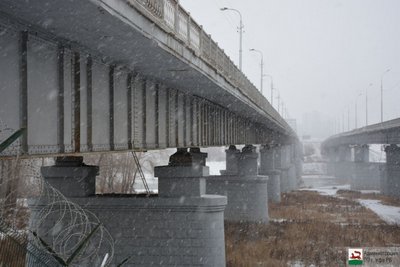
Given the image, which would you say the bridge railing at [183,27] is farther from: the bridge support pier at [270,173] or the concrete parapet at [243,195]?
the bridge support pier at [270,173]

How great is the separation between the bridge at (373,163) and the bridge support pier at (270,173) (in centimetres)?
1209

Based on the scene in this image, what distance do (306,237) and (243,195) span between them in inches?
315

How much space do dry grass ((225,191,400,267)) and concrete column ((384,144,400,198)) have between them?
19.2 metres

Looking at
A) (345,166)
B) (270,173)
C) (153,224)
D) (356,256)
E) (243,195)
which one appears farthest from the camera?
(345,166)

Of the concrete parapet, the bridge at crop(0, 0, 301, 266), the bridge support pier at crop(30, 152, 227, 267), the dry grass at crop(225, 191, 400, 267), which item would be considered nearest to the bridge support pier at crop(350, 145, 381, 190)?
the dry grass at crop(225, 191, 400, 267)

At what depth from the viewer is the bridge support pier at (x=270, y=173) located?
5425 cm

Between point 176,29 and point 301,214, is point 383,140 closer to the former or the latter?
point 301,214

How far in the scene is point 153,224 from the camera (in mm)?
19766

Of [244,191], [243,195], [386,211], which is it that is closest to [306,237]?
[243,195]

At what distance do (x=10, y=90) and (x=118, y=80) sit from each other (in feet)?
14.5

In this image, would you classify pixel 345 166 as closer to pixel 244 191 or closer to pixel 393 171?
pixel 393 171

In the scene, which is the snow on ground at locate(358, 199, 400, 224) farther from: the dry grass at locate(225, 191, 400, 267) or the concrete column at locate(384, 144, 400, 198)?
the concrete column at locate(384, 144, 400, 198)

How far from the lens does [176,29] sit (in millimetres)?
12508

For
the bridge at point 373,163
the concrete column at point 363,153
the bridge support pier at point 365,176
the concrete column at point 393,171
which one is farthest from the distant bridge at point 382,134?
the bridge support pier at point 365,176
